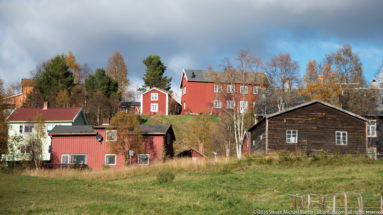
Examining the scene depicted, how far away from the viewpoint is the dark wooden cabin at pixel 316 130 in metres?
37.6

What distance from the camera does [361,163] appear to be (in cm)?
3100

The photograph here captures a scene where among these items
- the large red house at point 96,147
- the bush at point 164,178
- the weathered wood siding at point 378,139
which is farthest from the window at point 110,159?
the weathered wood siding at point 378,139

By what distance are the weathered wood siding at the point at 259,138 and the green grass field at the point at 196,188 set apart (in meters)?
7.53

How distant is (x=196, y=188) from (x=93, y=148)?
2421cm

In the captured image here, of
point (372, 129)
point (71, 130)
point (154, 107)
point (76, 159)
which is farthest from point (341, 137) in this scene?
point (154, 107)

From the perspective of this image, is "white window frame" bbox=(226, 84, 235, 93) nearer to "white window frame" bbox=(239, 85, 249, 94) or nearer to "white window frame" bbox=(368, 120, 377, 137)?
"white window frame" bbox=(239, 85, 249, 94)

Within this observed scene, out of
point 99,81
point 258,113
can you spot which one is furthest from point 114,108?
point 258,113

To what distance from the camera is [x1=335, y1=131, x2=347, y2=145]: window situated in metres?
37.7

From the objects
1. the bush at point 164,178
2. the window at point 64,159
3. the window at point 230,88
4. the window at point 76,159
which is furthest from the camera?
the window at point 230,88

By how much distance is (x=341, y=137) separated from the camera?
37.8 meters

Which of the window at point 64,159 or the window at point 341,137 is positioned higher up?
the window at point 341,137

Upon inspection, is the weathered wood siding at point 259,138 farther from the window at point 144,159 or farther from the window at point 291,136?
the window at point 144,159

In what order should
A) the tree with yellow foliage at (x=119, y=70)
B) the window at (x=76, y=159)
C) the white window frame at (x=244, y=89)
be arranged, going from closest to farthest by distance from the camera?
the window at (x=76, y=159)
the white window frame at (x=244, y=89)
the tree with yellow foliage at (x=119, y=70)

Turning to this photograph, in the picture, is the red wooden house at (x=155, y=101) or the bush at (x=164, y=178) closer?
the bush at (x=164, y=178)
